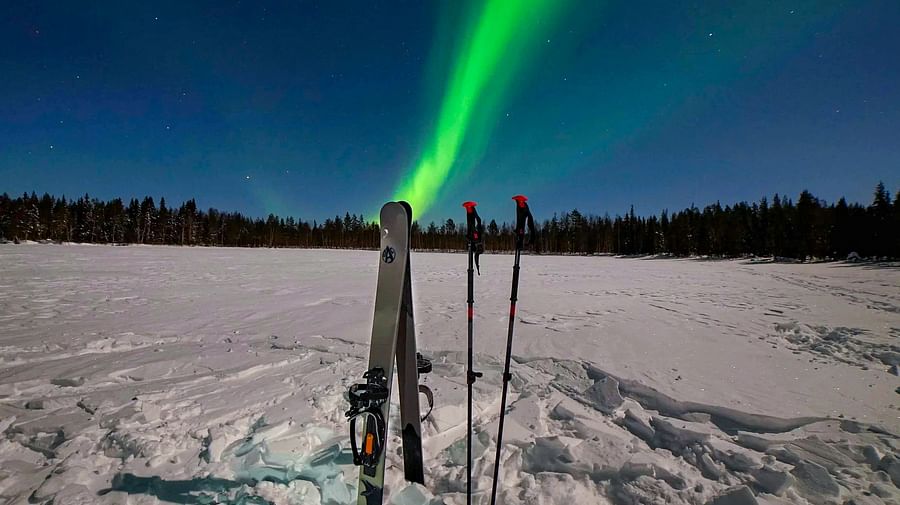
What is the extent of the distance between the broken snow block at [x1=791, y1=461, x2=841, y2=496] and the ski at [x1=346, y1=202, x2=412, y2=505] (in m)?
3.28

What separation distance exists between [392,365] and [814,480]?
3485 mm

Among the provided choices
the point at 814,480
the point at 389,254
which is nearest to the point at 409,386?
the point at 389,254

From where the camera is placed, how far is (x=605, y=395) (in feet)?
15.0

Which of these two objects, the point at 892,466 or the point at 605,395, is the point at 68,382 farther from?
the point at 892,466

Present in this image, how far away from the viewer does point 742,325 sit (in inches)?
333

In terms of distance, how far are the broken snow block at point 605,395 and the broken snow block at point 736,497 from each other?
157 centimetres

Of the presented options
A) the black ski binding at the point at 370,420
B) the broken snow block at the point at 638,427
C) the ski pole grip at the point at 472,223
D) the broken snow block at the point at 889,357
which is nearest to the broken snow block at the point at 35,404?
the black ski binding at the point at 370,420

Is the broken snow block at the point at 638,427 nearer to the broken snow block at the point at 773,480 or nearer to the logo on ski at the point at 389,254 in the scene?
the broken snow block at the point at 773,480

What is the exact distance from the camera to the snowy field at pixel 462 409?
2822 mm

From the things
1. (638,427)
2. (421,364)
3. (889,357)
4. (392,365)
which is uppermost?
(392,365)

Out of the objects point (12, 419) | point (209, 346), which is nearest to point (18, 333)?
point (209, 346)

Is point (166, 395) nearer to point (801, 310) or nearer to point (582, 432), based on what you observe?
point (582, 432)

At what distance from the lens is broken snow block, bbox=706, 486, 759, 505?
2.49 metres

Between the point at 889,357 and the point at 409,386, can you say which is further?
the point at 889,357
